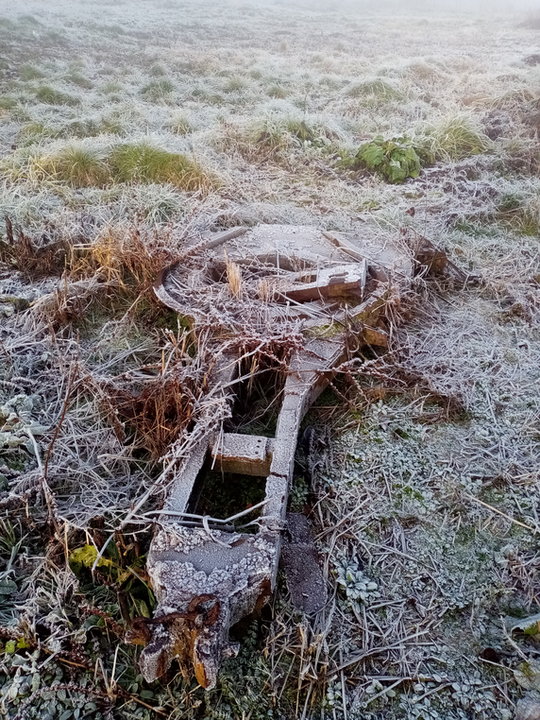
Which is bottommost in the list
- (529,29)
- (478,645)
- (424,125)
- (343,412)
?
(478,645)

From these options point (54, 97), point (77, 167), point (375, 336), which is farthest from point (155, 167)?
point (54, 97)

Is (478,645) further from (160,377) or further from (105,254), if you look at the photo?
(105,254)

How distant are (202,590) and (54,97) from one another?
738cm

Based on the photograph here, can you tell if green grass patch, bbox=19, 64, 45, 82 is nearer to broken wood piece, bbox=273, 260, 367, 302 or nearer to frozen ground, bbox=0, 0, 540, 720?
frozen ground, bbox=0, 0, 540, 720

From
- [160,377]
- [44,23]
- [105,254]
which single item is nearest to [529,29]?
[44,23]

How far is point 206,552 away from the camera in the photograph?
1.76 m

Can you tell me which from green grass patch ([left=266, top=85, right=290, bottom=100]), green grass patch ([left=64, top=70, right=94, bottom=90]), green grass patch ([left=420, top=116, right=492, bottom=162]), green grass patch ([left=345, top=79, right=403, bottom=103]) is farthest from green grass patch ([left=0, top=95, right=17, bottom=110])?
green grass patch ([left=420, top=116, right=492, bottom=162])

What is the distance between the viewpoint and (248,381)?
2607 mm

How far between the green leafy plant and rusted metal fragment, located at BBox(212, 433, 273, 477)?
3.93 m

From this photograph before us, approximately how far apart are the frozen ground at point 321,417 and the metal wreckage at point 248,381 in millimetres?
166

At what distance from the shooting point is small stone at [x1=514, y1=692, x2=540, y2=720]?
1.57m

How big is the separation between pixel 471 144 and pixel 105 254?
4.44 m

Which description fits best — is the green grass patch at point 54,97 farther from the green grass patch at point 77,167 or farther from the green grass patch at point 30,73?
the green grass patch at point 77,167

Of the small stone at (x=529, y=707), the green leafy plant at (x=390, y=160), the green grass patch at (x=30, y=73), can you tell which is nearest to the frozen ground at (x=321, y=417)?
the small stone at (x=529, y=707)
